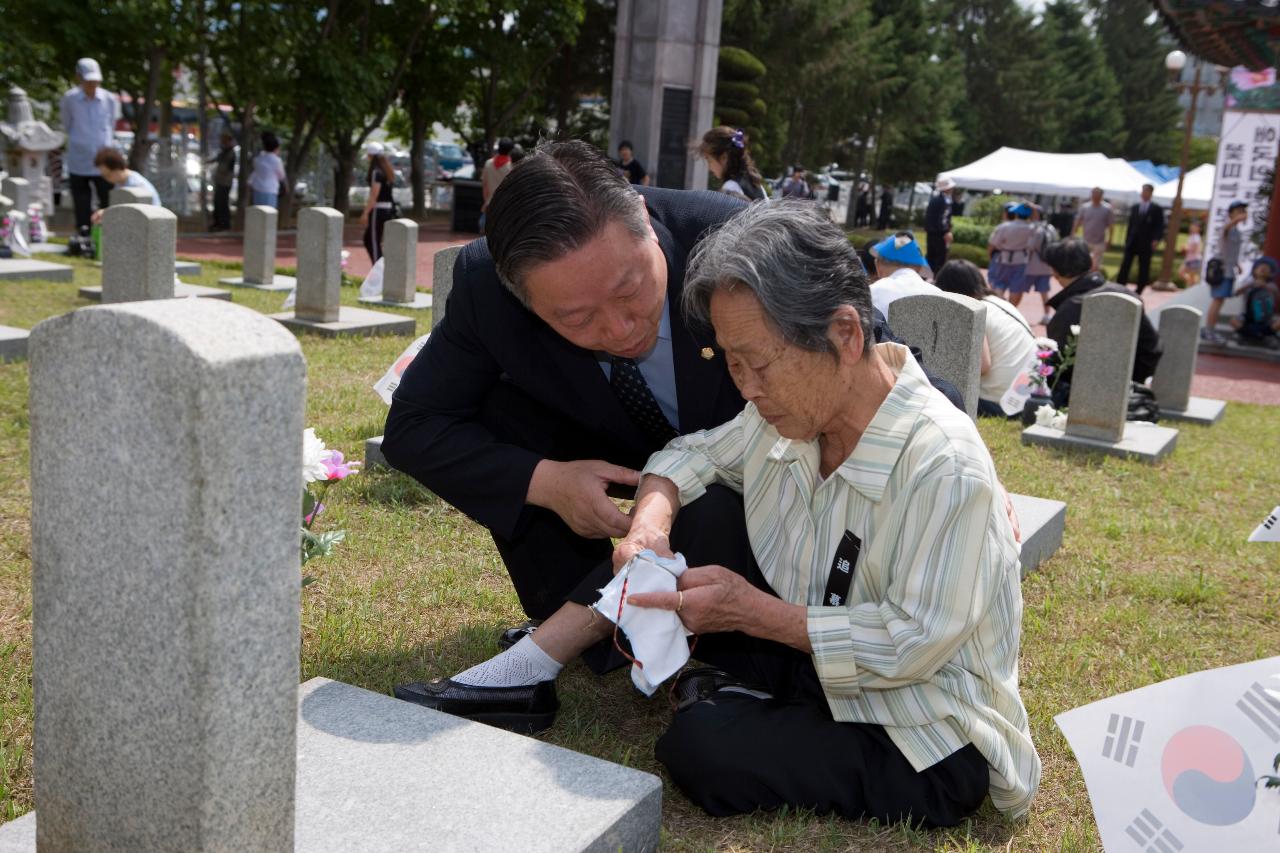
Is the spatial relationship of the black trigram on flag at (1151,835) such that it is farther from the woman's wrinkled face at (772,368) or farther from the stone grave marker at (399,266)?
the stone grave marker at (399,266)

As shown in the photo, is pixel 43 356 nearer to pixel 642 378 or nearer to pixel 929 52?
pixel 642 378

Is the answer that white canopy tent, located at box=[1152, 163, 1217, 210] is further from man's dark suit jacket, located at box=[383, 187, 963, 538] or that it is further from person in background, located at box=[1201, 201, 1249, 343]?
man's dark suit jacket, located at box=[383, 187, 963, 538]

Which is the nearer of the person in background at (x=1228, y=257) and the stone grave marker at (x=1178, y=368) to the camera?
the stone grave marker at (x=1178, y=368)

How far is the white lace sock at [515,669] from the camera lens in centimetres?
309

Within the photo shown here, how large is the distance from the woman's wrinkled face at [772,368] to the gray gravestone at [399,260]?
32.4ft

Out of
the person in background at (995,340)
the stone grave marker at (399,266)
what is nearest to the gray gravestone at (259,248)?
the stone grave marker at (399,266)

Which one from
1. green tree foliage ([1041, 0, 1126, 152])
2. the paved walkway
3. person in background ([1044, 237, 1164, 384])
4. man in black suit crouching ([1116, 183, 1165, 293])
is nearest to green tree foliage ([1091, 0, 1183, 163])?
green tree foliage ([1041, 0, 1126, 152])

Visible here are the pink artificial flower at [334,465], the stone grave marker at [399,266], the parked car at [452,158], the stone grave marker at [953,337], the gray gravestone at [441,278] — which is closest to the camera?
the pink artificial flower at [334,465]

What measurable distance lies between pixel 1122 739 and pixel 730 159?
637 cm

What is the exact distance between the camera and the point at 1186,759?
253 centimetres

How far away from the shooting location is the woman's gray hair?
2.38m

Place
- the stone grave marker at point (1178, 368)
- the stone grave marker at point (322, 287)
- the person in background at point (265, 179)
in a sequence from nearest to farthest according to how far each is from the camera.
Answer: the stone grave marker at point (1178, 368), the stone grave marker at point (322, 287), the person in background at point (265, 179)

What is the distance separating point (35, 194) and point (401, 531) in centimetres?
1541

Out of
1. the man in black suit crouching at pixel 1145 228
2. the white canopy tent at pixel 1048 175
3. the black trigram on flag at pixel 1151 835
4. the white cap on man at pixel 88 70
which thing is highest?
the white canopy tent at pixel 1048 175
